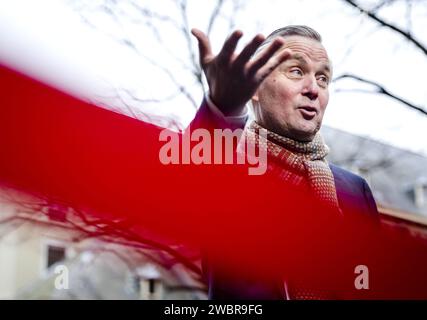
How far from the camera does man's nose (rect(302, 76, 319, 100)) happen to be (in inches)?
57.2

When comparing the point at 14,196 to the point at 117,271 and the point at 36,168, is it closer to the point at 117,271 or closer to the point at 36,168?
the point at 36,168

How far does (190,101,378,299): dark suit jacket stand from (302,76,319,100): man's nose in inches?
7.4

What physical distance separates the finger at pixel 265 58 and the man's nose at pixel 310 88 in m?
0.26

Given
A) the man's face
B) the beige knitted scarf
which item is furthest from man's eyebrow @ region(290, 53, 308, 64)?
the beige knitted scarf

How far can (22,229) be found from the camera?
1466 millimetres

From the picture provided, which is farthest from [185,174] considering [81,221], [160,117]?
[81,221]

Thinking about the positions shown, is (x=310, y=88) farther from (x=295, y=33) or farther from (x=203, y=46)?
(x=203, y=46)

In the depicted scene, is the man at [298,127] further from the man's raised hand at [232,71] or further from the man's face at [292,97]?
the man's raised hand at [232,71]

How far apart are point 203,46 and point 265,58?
0.12 m

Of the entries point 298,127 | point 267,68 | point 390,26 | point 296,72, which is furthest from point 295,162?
point 390,26

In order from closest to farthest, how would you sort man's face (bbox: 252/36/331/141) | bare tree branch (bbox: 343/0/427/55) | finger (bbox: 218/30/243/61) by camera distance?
finger (bbox: 218/30/243/61) → man's face (bbox: 252/36/331/141) → bare tree branch (bbox: 343/0/427/55)

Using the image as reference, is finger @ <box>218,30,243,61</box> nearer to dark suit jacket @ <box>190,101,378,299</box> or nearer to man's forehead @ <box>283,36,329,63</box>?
man's forehead @ <box>283,36,329,63</box>

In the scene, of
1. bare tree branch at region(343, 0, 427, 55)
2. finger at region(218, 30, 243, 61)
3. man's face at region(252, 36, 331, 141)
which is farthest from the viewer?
bare tree branch at region(343, 0, 427, 55)

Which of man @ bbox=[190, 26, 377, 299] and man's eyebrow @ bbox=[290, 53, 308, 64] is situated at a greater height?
man's eyebrow @ bbox=[290, 53, 308, 64]
